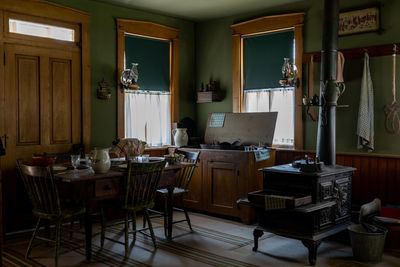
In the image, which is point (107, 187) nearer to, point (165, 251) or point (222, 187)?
point (165, 251)

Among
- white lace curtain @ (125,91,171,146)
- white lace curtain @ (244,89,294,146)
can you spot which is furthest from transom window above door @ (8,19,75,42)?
white lace curtain @ (244,89,294,146)

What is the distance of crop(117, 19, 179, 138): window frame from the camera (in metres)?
5.67

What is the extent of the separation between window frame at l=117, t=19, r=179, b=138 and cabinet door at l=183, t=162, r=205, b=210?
112 cm

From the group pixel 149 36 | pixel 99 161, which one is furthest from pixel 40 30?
pixel 99 161

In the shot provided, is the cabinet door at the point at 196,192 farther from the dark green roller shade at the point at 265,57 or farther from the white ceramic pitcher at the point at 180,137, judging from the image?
the dark green roller shade at the point at 265,57

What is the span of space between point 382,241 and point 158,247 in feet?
7.28

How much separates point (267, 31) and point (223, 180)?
224 cm

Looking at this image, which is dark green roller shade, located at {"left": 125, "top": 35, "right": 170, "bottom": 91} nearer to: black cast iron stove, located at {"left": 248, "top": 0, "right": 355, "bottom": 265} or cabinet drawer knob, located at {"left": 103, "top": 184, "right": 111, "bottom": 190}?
cabinet drawer knob, located at {"left": 103, "top": 184, "right": 111, "bottom": 190}

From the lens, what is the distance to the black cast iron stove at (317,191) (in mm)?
3773

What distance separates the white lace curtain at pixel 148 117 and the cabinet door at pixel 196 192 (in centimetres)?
88

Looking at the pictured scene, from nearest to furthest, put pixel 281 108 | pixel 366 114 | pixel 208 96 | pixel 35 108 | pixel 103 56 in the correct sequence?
pixel 366 114, pixel 35 108, pixel 103 56, pixel 281 108, pixel 208 96

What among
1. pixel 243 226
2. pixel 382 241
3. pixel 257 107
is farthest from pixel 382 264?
pixel 257 107

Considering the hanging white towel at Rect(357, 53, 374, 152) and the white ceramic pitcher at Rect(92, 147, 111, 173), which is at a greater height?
the hanging white towel at Rect(357, 53, 374, 152)

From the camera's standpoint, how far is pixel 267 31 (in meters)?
5.77
